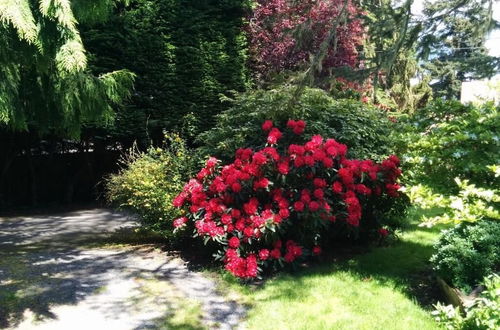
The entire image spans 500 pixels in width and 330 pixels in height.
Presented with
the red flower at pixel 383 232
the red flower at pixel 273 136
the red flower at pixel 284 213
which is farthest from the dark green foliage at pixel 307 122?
the red flower at pixel 284 213

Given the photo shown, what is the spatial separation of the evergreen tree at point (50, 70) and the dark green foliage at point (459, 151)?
3191mm

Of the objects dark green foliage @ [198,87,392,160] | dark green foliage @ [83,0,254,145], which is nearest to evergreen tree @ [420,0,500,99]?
dark green foliage @ [198,87,392,160]

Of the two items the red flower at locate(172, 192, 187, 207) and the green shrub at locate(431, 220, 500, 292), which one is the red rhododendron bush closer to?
the red flower at locate(172, 192, 187, 207)

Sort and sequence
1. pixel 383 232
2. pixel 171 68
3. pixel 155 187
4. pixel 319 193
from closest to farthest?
pixel 319 193 < pixel 383 232 < pixel 155 187 < pixel 171 68

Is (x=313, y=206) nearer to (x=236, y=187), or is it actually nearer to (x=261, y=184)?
(x=261, y=184)

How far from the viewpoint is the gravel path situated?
147 inches

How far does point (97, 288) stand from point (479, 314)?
134 inches

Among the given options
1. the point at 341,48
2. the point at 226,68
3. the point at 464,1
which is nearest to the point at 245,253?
the point at 464,1

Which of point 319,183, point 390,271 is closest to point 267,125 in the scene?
point 319,183

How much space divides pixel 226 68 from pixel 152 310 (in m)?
6.88

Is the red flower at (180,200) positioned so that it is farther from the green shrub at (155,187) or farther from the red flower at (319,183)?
the red flower at (319,183)

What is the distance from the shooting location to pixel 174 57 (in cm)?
939

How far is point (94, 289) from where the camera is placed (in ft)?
14.2

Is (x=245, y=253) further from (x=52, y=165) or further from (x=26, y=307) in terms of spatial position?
(x=52, y=165)
